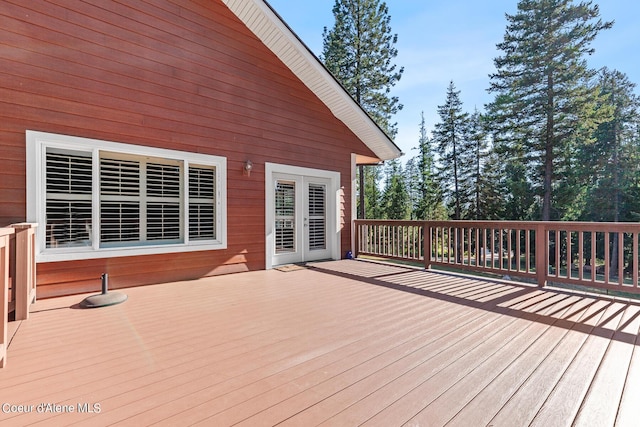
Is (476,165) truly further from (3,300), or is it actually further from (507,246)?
(3,300)

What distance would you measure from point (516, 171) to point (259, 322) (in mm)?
20445

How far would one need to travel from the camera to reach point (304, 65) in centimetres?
563

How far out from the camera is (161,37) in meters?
4.39

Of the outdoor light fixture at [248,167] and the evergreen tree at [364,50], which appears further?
the evergreen tree at [364,50]

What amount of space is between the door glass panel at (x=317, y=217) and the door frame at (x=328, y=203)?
0.37 feet

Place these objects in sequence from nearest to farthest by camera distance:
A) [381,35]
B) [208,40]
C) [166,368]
Result: [166,368] → [208,40] → [381,35]

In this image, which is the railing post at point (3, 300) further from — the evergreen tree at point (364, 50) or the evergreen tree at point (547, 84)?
the evergreen tree at point (547, 84)

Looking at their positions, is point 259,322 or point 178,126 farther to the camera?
point 178,126

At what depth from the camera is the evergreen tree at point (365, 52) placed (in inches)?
580

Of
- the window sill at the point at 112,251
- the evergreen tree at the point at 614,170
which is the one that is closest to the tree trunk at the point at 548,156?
the evergreen tree at the point at 614,170

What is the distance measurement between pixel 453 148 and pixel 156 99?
2157 cm

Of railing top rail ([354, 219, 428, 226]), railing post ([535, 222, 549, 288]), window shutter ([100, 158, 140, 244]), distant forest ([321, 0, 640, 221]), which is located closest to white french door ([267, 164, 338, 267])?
railing top rail ([354, 219, 428, 226])

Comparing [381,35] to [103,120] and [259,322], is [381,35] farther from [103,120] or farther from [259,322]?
[259,322]

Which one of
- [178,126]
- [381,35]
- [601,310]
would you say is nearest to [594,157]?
[381,35]
